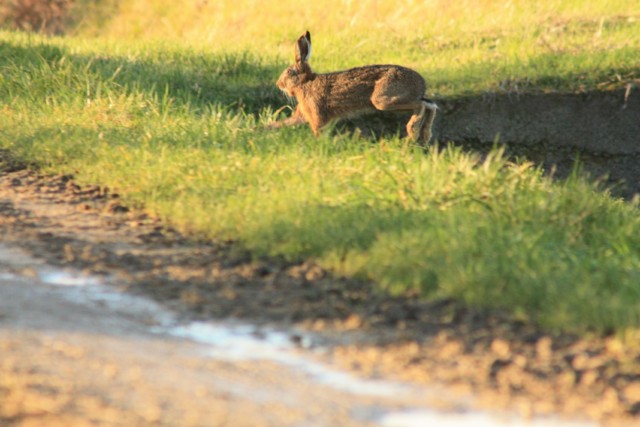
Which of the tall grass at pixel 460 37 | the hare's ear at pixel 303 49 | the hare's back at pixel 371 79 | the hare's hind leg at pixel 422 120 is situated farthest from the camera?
the tall grass at pixel 460 37

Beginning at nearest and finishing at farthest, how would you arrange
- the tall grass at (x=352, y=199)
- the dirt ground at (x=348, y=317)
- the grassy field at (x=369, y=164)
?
1. the dirt ground at (x=348, y=317)
2. the tall grass at (x=352, y=199)
3. the grassy field at (x=369, y=164)

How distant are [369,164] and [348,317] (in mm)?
2443

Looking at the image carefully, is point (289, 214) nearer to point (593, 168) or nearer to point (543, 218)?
point (543, 218)

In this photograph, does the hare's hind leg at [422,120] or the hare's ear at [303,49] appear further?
the hare's ear at [303,49]

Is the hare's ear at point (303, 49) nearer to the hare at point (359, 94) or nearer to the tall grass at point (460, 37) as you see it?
the hare at point (359, 94)

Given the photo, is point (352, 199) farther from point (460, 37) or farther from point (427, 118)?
point (460, 37)

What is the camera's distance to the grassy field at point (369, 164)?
15.8 feet

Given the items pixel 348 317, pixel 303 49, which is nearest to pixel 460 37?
pixel 303 49

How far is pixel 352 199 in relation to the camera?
582cm

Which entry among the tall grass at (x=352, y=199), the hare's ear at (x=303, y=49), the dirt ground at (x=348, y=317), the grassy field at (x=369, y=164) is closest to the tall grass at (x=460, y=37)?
the grassy field at (x=369, y=164)

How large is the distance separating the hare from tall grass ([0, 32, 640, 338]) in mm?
274

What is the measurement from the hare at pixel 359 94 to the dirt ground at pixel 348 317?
223 cm

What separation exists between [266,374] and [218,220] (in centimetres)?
199

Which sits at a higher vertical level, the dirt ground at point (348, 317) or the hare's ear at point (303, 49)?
the hare's ear at point (303, 49)
